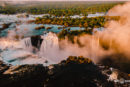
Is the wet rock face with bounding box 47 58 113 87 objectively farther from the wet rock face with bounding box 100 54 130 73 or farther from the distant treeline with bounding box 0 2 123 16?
the distant treeline with bounding box 0 2 123 16

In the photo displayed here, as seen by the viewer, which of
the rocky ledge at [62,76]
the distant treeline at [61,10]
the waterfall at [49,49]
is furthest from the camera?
the distant treeline at [61,10]

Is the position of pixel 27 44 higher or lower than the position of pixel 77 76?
higher

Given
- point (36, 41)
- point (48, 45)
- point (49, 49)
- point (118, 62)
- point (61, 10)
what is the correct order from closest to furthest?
point (118, 62), point (49, 49), point (48, 45), point (36, 41), point (61, 10)

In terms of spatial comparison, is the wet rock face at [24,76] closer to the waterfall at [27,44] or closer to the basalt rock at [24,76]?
the basalt rock at [24,76]

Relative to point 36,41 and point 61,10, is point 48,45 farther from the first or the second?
point 61,10

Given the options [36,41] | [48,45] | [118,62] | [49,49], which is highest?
[36,41]

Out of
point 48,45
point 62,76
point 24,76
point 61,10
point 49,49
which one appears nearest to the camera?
point 24,76

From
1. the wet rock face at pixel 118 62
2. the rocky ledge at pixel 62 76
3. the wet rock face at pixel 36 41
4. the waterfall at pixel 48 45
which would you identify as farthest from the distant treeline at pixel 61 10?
the rocky ledge at pixel 62 76

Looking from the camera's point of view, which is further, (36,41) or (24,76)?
(36,41)

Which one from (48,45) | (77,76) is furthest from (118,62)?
(48,45)

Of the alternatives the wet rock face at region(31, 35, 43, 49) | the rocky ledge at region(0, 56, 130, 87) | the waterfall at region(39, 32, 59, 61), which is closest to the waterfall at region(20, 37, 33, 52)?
the wet rock face at region(31, 35, 43, 49)

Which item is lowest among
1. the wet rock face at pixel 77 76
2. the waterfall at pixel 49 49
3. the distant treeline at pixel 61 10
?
the wet rock face at pixel 77 76

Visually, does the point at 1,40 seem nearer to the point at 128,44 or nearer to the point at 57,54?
the point at 57,54

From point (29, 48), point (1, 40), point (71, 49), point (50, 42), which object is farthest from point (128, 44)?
point (1, 40)
